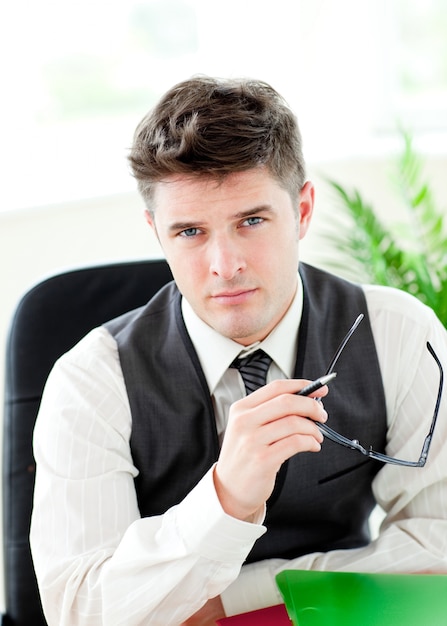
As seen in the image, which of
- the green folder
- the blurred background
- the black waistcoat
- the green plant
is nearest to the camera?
the green folder

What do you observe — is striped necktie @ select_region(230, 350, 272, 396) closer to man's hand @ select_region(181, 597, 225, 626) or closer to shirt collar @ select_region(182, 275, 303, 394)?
shirt collar @ select_region(182, 275, 303, 394)

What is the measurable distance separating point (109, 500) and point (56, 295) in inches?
17.0

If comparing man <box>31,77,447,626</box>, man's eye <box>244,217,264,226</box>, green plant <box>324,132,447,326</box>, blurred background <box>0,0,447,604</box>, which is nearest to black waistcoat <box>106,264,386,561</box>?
man <box>31,77,447,626</box>

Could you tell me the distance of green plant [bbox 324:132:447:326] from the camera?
2.30m

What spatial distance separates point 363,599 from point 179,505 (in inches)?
10.1

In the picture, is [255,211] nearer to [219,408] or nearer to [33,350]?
[219,408]

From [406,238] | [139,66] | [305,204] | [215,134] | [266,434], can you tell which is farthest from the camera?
[139,66]

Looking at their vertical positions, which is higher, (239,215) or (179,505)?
(239,215)

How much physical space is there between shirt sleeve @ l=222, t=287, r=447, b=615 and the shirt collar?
5.6 inches

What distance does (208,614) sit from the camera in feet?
4.00

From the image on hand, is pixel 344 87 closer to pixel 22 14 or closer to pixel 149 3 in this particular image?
pixel 149 3

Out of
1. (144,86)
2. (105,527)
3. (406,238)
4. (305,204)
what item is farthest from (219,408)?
(144,86)

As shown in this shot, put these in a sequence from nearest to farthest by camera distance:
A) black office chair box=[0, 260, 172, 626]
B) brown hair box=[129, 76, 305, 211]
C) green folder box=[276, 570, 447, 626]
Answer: green folder box=[276, 570, 447, 626], brown hair box=[129, 76, 305, 211], black office chair box=[0, 260, 172, 626]

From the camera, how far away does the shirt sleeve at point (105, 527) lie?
1.07m
